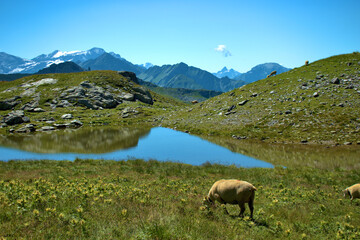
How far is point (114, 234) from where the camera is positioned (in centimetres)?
643

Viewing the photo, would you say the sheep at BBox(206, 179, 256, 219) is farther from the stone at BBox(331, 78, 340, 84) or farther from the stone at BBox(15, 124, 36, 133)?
the stone at BBox(15, 124, 36, 133)

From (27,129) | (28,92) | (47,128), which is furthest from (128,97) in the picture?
(27,129)

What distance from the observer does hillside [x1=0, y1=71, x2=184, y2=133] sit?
68944mm

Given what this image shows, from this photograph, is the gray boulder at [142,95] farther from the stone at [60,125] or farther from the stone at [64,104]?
the stone at [60,125]

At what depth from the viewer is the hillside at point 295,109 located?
39.3m

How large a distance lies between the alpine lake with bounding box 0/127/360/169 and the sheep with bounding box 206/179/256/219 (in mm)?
17729

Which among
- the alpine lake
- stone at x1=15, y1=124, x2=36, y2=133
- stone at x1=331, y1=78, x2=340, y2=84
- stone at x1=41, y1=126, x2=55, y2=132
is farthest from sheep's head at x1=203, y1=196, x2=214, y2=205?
stone at x1=15, y1=124, x2=36, y2=133

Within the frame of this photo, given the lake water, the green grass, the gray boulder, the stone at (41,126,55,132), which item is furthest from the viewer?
the gray boulder

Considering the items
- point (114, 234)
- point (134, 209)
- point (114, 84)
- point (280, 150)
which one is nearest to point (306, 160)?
point (280, 150)

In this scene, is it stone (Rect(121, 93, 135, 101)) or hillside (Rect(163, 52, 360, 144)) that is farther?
stone (Rect(121, 93, 135, 101))

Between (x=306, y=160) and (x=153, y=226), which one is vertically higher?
(x=153, y=226)

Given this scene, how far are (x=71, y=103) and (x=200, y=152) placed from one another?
84.8 m

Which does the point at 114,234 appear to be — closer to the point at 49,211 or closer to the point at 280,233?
the point at 49,211

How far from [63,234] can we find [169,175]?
15625 millimetres
